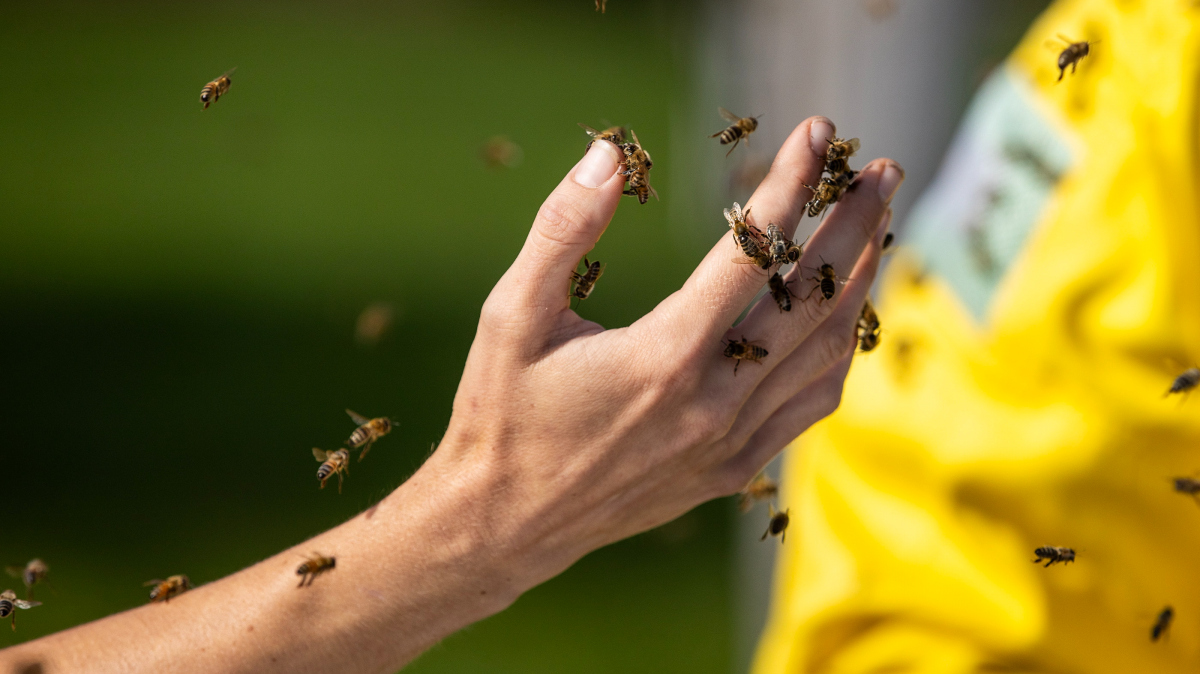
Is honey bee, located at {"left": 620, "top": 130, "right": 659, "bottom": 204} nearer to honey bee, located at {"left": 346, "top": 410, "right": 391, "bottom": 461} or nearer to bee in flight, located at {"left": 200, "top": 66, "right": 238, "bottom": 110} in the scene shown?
honey bee, located at {"left": 346, "top": 410, "right": 391, "bottom": 461}

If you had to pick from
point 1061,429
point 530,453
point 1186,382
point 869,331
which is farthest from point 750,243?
point 1186,382

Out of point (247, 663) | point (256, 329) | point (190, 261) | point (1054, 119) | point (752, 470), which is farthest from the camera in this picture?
point (190, 261)

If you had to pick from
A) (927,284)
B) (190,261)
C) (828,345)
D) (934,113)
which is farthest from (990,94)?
(190,261)

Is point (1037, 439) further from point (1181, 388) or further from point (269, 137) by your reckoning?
point (269, 137)

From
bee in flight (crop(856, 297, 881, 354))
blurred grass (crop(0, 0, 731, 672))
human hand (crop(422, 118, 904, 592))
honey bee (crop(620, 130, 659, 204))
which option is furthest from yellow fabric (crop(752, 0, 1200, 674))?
blurred grass (crop(0, 0, 731, 672))

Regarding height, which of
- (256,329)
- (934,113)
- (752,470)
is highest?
(256,329)

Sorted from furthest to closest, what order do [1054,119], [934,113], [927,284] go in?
[934,113]
[927,284]
[1054,119]

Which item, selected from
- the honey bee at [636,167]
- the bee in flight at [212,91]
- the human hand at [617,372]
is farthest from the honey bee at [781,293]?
the bee in flight at [212,91]
